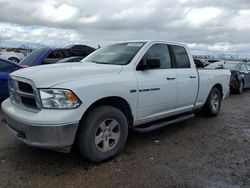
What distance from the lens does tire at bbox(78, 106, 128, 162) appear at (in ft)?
12.4

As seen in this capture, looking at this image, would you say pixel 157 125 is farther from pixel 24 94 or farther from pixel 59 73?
pixel 24 94

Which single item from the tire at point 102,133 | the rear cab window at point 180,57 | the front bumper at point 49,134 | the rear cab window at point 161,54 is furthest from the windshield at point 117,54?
the front bumper at point 49,134

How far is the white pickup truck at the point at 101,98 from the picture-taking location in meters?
3.53

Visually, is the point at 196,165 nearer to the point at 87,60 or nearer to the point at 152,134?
the point at 152,134

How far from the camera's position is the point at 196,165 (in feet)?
13.5

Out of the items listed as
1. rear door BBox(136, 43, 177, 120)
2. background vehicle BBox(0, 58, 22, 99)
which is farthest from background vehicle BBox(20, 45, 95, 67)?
rear door BBox(136, 43, 177, 120)

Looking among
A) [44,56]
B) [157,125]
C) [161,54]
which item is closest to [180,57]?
[161,54]

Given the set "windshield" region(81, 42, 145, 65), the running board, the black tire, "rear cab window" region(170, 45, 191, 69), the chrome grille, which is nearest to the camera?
the chrome grille

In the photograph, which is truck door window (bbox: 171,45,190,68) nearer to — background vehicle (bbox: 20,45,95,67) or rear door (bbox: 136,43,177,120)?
rear door (bbox: 136,43,177,120)

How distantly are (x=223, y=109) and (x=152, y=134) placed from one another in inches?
153

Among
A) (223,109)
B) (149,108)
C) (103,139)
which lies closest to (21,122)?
(103,139)

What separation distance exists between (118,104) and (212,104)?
3.59 m

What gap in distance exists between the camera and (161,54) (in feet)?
17.5

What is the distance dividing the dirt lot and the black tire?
1361 millimetres
